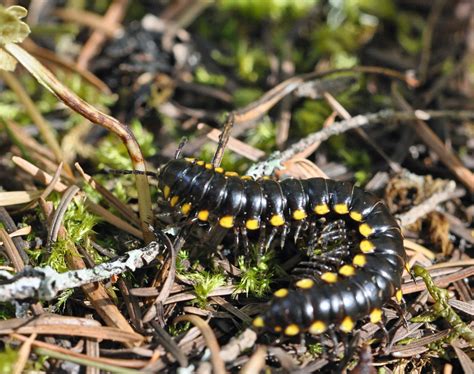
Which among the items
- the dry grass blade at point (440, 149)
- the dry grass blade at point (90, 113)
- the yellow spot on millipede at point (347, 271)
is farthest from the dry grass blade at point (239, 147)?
the dry grass blade at point (440, 149)

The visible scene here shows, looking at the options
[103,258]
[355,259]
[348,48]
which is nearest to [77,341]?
[103,258]

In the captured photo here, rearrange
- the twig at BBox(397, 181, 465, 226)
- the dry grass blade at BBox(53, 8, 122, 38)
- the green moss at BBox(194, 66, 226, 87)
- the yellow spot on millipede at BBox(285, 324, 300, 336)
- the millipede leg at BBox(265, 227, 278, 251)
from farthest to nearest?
the dry grass blade at BBox(53, 8, 122, 38) → the green moss at BBox(194, 66, 226, 87) → the twig at BBox(397, 181, 465, 226) → the millipede leg at BBox(265, 227, 278, 251) → the yellow spot on millipede at BBox(285, 324, 300, 336)

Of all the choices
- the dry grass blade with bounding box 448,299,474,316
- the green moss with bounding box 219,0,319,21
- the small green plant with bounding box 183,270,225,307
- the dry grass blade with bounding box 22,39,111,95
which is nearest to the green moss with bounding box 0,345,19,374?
the small green plant with bounding box 183,270,225,307

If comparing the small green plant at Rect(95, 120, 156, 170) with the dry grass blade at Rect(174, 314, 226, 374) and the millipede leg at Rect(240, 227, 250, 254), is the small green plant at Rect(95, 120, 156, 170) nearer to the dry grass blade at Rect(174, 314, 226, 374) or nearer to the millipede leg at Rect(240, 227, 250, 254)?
the millipede leg at Rect(240, 227, 250, 254)

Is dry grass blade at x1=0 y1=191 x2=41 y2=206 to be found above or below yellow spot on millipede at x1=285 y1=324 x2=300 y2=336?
above

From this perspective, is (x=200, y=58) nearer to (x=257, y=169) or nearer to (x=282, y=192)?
(x=257, y=169)

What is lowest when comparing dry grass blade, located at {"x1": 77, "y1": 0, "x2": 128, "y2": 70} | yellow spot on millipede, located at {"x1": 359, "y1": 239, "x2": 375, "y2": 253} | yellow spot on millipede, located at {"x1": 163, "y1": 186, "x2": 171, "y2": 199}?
yellow spot on millipede, located at {"x1": 359, "y1": 239, "x2": 375, "y2": 253}
